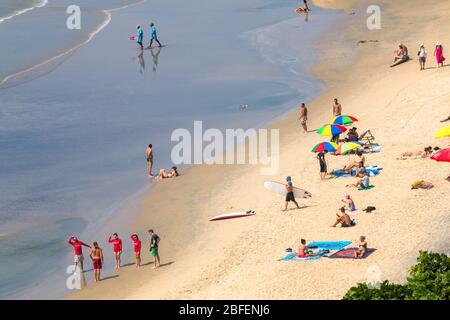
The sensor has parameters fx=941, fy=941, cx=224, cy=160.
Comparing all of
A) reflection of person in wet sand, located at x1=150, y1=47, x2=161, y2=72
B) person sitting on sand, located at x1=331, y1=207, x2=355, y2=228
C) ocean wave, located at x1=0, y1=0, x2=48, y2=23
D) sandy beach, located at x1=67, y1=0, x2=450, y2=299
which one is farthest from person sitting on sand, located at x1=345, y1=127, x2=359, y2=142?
ocean wave, located at x1=0, y1=0, x2=48, y2=23

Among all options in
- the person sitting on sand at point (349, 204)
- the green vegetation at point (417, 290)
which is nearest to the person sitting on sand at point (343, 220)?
the person sitting on sand at point (349, 204)

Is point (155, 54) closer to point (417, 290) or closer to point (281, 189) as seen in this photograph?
point (281, 189)

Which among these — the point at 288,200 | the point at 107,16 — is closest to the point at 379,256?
the point at 288,200

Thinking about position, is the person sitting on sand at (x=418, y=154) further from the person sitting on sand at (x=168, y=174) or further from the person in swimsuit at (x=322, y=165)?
the person sitting on sand at (x=168, y=174)

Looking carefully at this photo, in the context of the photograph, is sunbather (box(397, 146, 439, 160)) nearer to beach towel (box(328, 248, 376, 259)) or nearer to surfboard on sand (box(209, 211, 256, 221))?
surfboard on sand (box(209, 211, 256, 221))

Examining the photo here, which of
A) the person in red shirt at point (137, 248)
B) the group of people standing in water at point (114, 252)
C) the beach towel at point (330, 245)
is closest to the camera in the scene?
the beach towel at point (330, 245)
